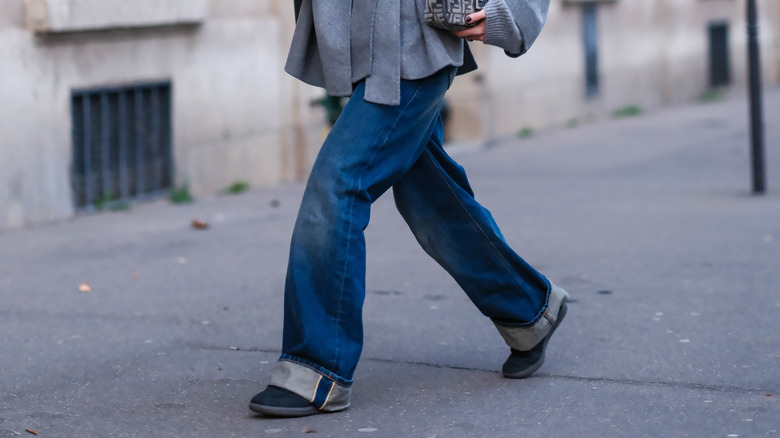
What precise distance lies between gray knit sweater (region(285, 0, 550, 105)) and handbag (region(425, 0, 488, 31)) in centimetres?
4

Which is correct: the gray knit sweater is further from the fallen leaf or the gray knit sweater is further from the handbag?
the fallen leaf

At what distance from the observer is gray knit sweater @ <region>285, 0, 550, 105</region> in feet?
11.5

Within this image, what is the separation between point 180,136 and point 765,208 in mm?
3876

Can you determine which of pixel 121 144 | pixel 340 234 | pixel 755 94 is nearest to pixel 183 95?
pixel 121 144

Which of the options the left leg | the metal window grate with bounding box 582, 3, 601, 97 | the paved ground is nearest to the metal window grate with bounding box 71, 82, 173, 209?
the paved ground

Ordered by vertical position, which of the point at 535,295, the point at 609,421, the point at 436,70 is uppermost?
the point at 436,70

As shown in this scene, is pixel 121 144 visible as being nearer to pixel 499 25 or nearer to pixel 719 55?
pixel 499 25

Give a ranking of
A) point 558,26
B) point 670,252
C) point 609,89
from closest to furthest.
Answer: point 670,252 → point 558,26 → point 609,89

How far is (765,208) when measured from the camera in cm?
773

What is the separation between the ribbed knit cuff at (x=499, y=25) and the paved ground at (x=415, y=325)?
1.08m

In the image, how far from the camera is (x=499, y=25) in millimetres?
3543

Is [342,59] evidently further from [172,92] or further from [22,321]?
[172,92]

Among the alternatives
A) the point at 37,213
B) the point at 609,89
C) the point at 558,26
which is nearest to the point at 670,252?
the point at 37,213

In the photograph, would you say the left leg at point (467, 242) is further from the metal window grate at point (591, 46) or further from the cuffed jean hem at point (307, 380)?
the metal window grate at point (591, 46)
